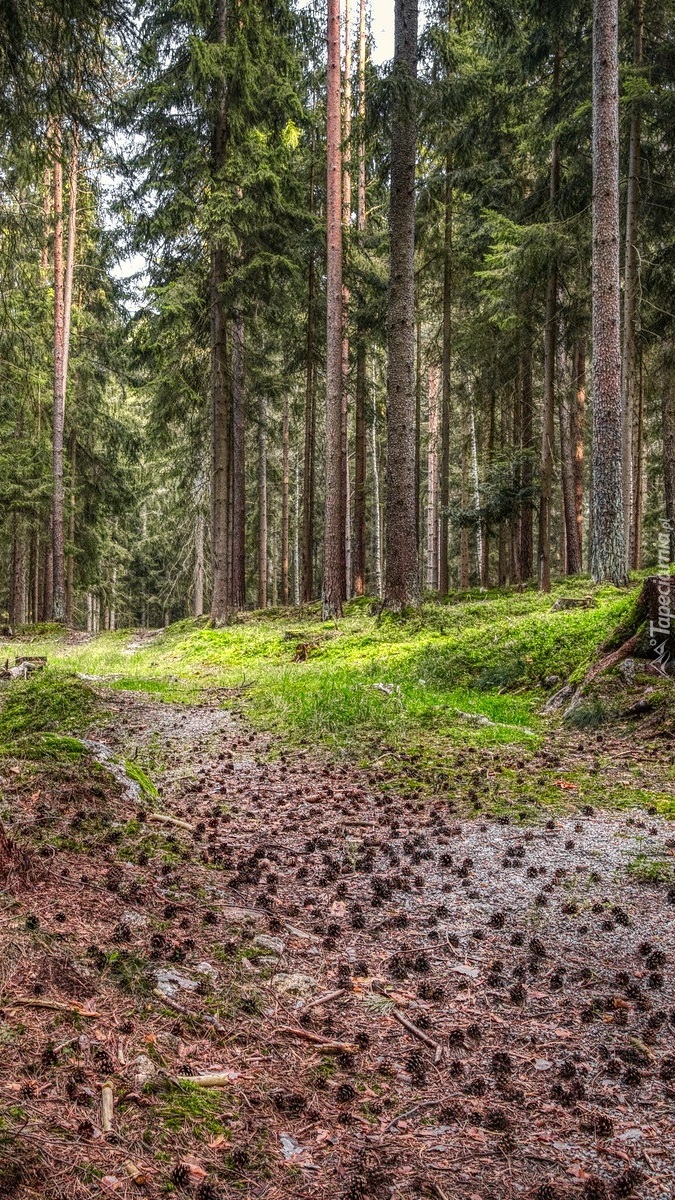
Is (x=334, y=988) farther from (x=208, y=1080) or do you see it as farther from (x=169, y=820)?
(x=169, y=820)

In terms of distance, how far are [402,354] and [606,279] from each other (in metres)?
3.39

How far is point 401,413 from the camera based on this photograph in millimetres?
12367

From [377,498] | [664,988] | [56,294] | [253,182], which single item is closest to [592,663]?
[664,988]

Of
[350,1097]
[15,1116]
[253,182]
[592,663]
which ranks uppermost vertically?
[253,182]

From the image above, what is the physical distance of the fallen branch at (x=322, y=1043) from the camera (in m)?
2.50

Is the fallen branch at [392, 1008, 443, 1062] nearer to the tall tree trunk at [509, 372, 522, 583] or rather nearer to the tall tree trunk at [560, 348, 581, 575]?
the tall tree trunk at [509, 372, 522, 583]

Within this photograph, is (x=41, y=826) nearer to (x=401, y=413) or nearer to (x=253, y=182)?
(x=401, y=413)

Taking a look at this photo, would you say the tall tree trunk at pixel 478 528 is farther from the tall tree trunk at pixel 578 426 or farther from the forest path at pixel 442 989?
the forest path at pixel 442 989

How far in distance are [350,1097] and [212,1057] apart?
460 millimetres

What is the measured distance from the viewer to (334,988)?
2898 millimetres

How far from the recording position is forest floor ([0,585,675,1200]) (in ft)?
6.37

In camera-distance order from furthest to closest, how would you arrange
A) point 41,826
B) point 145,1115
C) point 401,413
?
point 401,413 → point 41,826 → point 145,1115

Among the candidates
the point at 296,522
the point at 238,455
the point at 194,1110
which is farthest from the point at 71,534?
the point at 194,1110

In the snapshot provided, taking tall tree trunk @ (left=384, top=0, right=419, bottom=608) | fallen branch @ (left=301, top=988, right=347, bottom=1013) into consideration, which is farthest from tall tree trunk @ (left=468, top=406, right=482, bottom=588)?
fallen branch @ (left=301, top=988, right=347, bottom=1013)
